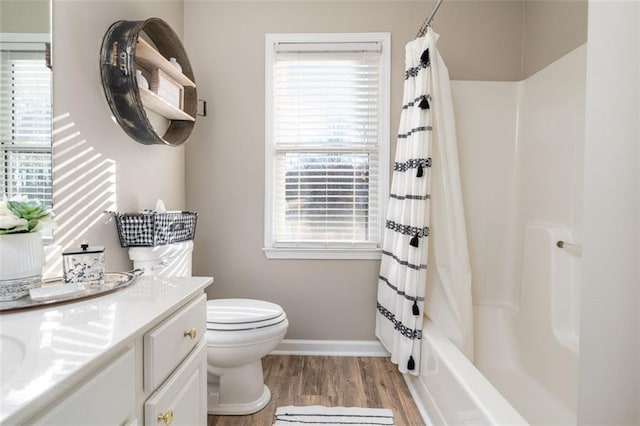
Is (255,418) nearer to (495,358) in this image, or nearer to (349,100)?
(495,358)

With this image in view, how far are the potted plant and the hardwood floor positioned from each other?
1.09 meters

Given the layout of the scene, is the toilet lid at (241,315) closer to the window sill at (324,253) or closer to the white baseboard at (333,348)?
the window sill at (324,253)

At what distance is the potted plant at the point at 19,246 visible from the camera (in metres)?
0.82

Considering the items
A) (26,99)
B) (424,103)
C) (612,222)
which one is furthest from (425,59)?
(26,99)

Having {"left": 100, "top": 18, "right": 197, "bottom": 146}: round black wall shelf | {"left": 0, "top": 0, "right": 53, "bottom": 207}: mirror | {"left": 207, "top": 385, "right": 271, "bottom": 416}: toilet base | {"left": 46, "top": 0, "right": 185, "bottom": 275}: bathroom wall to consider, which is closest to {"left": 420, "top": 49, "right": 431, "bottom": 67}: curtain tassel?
{"left": 100, "top": 18, "right": 197, "bottom": 146}: round black wall shelf

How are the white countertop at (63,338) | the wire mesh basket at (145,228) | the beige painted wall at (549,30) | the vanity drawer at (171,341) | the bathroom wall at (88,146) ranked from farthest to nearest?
the beige painted wall at (549,30)
the wire mesh basket at (145,228)
the bathroom wall at (88,146)
the vanity drawer at (171,341)
the white countertop at (63,338)

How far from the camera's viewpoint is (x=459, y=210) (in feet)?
5.64

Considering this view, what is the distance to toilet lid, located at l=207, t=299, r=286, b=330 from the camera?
4.85 ft

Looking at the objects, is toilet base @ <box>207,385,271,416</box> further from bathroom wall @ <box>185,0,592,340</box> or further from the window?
the window

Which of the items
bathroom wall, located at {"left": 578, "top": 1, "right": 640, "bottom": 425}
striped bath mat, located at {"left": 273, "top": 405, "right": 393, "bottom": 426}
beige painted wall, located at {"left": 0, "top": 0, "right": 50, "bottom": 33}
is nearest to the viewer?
bathroom wall, located at {"left": 578, "top": 1, "right": 640, "bottom": 425}

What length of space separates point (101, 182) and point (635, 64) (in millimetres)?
1710

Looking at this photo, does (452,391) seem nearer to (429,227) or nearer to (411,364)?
(411,364)

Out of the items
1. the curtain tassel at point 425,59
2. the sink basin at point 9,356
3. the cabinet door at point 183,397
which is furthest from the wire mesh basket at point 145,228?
the curtain tassel at point 425,59

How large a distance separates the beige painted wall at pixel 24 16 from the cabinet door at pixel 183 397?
1094 mm
